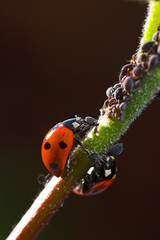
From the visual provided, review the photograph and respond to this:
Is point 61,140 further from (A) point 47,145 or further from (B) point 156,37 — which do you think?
(B) point 156,37

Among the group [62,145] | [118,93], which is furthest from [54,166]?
[118,93]

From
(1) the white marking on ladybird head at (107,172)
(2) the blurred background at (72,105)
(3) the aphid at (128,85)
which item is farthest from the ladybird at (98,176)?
(2) the blurred background at (72,105)

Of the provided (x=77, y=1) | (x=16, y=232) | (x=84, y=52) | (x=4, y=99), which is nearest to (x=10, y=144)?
(x=4, y=99)

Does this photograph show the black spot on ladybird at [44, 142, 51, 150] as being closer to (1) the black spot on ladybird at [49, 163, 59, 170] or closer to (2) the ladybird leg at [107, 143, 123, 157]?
(1) the black spot on ladybird at [49, 163, 59, 170]

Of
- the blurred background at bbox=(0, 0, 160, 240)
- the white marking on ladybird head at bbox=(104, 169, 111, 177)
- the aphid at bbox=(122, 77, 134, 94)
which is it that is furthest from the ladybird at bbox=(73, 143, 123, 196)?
the blurred background at bbox=(0, 0, 160, 240)

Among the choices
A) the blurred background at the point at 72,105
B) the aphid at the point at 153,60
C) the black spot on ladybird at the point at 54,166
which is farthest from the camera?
the blurred background at the point at 72,105

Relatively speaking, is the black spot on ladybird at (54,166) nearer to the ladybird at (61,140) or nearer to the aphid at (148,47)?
the ladybird at (61,140)
